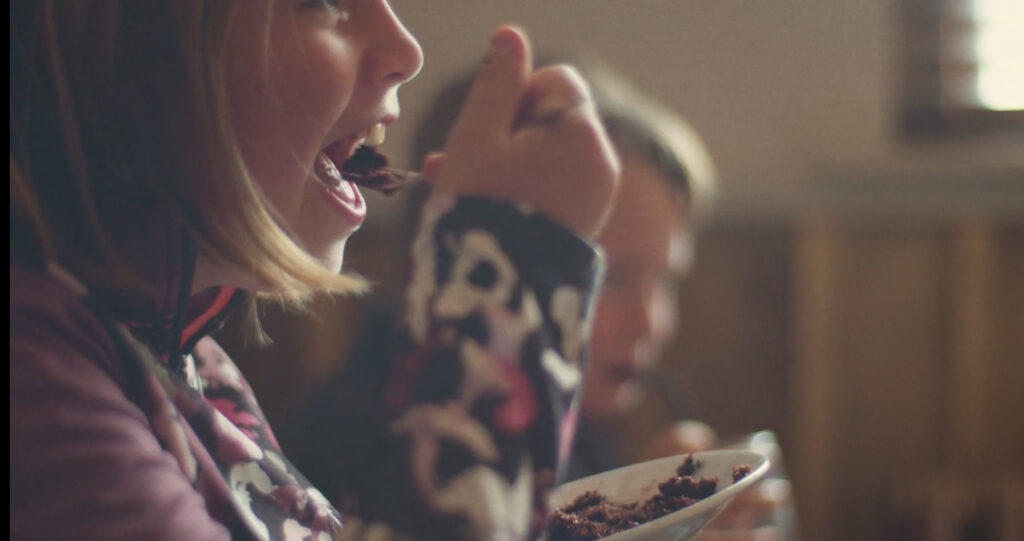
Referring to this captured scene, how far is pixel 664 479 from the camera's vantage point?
22 cm

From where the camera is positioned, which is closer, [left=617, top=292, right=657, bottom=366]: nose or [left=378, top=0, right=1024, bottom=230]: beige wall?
[left=617, top=292, right=657, bottom=366]: nose

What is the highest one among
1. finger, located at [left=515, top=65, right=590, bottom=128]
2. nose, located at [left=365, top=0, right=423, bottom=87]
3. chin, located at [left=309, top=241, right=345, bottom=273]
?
nose, located at [left=365, top=0, right=423, bottom=87]

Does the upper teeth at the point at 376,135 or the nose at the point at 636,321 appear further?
the nose at the point at 636,321

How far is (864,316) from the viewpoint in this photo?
146cm

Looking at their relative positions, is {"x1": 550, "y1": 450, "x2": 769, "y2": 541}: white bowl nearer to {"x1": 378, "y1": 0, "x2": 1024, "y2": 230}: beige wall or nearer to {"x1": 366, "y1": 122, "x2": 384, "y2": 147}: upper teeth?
{"x1": 366, "y1": 122, "x2": 384, "y2": 147}: upper teeth

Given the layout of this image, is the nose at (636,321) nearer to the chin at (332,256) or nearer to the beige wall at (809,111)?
the chin at (332,256)

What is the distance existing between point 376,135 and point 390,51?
17 millimetres

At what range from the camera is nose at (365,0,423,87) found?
0.20 metres

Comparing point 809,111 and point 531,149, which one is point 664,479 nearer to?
point 531,149

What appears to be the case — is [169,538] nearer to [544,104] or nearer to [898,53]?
[544,104]

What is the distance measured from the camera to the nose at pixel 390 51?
203 mm

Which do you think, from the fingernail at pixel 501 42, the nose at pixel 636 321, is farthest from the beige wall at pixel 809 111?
the fingernail at pixel 501 42

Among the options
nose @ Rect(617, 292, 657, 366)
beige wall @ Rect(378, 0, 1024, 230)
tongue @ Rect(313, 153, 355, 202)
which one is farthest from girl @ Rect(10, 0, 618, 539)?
beige wall @ Rect(378, 0, 1024, 230)

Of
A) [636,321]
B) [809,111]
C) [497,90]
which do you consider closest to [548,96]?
[497,90]
